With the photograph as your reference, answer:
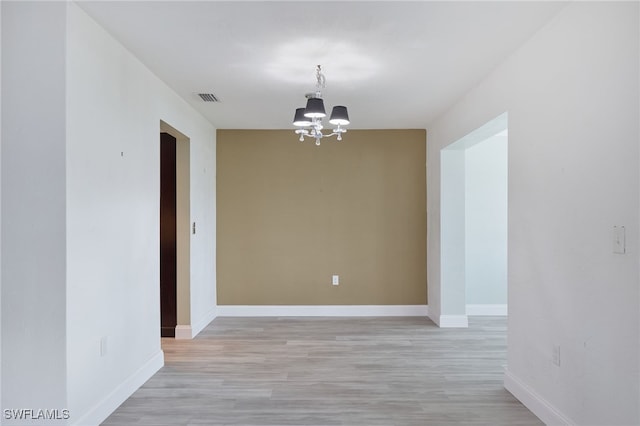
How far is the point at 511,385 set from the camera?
126 inches

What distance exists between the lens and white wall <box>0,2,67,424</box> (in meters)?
2.32

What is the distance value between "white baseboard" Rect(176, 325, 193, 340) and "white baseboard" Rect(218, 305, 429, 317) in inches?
44.6

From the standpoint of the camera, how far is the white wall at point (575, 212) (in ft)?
6.61

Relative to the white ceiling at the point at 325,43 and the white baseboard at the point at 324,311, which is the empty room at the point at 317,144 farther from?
the white baseboard at the point at 324,311

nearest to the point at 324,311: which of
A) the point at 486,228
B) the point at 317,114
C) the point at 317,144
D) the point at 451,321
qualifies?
the point at 451,321

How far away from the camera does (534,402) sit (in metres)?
2.86

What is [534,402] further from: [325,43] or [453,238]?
[325,43]

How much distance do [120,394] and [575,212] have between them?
3.13 m

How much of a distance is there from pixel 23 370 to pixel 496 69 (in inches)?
148

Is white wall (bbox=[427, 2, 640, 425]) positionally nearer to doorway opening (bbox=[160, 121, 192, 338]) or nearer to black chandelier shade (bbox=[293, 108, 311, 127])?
black chandelier shade (bbox=[293, 108, 311, 127])

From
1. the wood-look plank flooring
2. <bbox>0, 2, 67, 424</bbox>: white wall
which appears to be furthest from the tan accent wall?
<bbox>0, 2, 67, 424</bbox>: white wall

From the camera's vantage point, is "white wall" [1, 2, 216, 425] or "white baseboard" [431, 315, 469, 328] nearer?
"white wall" [1, 2, 216, 425]

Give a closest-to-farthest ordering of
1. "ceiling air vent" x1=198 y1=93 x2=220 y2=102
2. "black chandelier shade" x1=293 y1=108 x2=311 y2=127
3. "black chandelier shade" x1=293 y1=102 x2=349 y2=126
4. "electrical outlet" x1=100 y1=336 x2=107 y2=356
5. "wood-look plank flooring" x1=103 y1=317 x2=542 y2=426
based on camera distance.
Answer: "electrical outlet" x1=100 y1=336 x2=107 y2=356, "wood-look plank flooring" x1=103 y1=317 x2=542 y2=426, "black chandelier shade" x1=293 y1=102 x2=349 y2=126, "black chandelier shade" x1=293 y1=108 x2=311 y2=127, "ceiling air vent" x1=198 y1=93 x2=220 y2=102

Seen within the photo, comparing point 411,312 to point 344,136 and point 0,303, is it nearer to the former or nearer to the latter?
point 344,136
